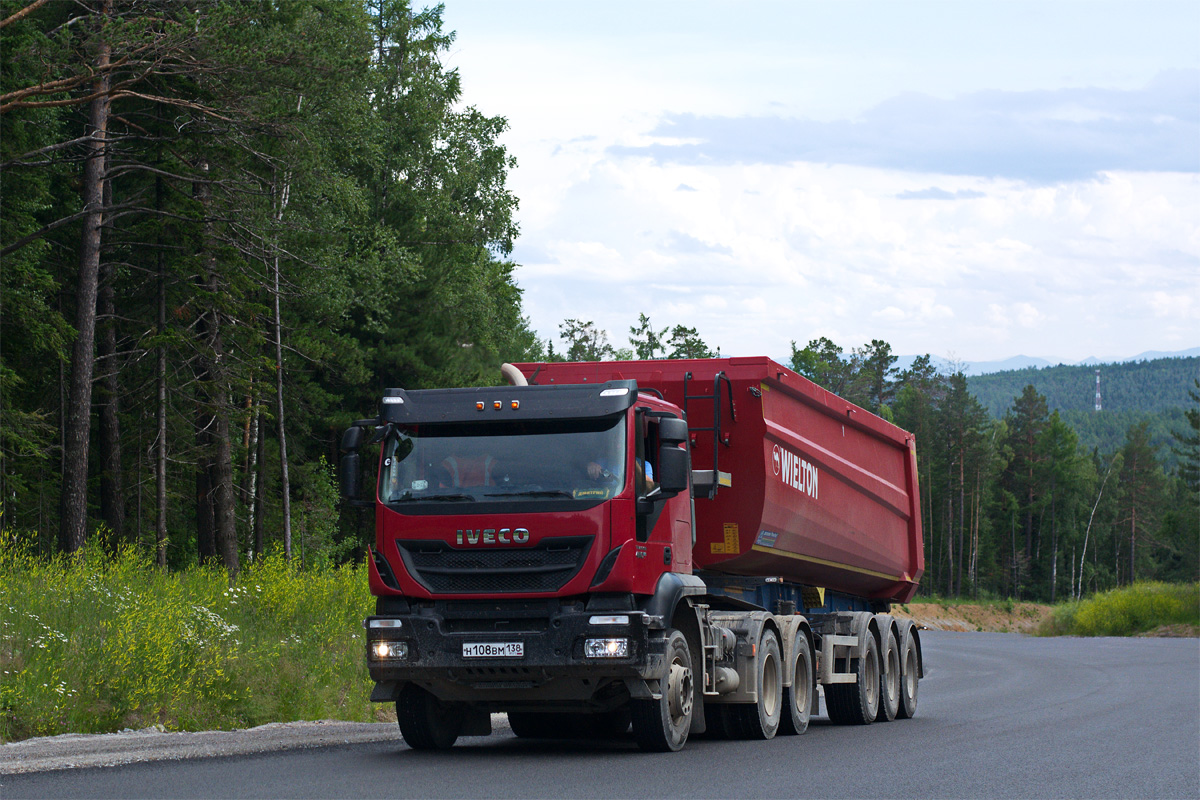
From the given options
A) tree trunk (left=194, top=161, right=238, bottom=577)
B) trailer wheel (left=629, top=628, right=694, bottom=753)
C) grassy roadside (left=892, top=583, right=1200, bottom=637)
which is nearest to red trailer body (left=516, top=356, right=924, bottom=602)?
trailer wheel (left=629, top=628, right=694, bottom=753)

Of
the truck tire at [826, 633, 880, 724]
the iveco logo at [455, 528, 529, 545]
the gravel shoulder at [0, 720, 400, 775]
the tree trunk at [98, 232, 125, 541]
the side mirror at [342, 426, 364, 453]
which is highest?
the tree trunk at [98, 232, 125, 541]

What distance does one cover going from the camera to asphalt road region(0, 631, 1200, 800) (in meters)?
8.52

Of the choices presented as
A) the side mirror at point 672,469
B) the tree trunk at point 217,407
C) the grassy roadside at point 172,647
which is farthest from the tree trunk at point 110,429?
the side mirror at point 672,469

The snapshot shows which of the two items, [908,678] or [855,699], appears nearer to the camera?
[855,699]

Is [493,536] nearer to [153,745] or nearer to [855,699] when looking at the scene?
[153,745]

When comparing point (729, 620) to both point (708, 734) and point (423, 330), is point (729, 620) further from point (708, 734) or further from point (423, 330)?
point (423, 330)

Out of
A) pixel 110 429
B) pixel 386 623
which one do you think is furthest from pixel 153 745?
pixel 110 429

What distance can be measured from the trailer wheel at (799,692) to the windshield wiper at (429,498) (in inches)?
199

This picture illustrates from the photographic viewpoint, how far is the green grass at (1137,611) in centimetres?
5719

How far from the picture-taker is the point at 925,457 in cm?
11350

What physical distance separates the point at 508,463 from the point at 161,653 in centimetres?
446

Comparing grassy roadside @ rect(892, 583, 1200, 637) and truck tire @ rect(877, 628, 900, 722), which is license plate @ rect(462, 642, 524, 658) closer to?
truck tire @ rect(877, 628, 900, 722)

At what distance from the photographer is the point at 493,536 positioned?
992 centimetres

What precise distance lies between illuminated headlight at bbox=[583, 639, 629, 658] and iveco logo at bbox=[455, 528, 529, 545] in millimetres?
952
